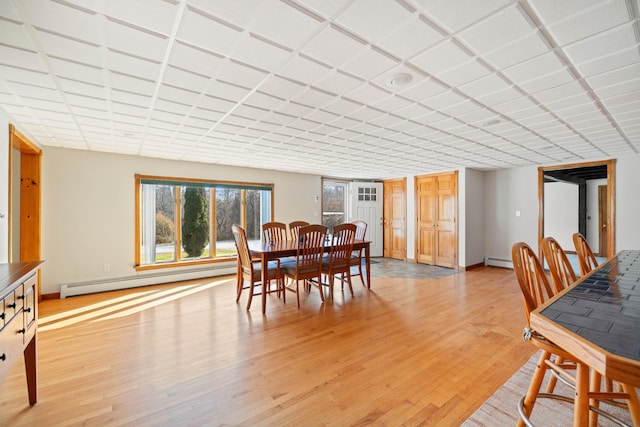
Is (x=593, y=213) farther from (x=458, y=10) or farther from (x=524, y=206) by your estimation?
(x=458, y=10)

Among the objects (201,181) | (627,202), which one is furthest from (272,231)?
(627,202)

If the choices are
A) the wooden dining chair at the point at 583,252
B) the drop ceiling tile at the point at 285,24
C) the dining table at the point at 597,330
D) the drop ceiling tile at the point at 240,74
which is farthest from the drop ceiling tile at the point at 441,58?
the wooden dining chair at the point at 583,252

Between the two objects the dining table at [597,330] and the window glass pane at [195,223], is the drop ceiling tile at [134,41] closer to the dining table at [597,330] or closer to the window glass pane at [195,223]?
the dining table at [597,330]


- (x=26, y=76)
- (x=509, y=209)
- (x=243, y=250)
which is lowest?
(x=243, y=250)

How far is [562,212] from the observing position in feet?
27.3

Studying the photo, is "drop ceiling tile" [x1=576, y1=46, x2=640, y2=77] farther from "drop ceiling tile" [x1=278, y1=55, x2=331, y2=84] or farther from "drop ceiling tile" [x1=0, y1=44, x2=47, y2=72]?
"drop ceiling tile" [x1=0, y1=44, x2=47, y2=72]

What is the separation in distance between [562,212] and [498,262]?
392 centimetres

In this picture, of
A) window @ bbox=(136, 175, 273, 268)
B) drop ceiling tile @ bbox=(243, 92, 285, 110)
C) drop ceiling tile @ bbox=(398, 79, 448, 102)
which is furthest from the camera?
window @ bbox=(136, 175, 273, 268)

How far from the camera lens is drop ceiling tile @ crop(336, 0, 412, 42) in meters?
1.31

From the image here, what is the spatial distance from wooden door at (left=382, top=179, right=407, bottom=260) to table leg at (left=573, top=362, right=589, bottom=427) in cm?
616

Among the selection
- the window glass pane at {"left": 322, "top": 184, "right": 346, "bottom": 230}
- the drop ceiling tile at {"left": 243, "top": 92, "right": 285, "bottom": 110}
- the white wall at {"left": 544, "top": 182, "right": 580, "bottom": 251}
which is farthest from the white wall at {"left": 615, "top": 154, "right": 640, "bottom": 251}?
the drop ceiling tile at {"left": 243, "top": 92, "right": 285, "bottom": 110}

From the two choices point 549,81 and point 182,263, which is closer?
point 549,81

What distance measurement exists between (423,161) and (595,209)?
6421mm

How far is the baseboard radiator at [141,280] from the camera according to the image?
13.7 feet
